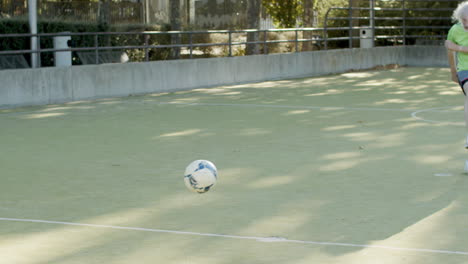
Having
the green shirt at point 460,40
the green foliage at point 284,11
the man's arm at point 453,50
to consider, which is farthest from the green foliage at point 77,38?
the green shirt at point 460,40

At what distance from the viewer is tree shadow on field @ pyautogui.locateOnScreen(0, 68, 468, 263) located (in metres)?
6.25

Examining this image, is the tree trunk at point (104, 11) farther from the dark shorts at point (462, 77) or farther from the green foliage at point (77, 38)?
the dark shorts at point (462, 77)

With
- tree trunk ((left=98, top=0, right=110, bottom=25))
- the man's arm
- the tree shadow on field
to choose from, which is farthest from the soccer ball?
tree trunk ((left=98, top=0, right=110, bottom=25))

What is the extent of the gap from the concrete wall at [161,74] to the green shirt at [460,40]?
10656 millimetres

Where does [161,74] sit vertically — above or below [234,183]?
above

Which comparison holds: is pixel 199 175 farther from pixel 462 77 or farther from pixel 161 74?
pixel 161 74

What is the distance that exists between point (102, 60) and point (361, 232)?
15.4 metres

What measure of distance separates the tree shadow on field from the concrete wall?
3.24 feet

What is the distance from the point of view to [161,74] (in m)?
21.6

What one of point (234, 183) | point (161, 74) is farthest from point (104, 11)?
point (234, 183)

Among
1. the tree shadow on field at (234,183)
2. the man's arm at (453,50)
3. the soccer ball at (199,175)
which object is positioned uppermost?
the man's arm at (453,50)

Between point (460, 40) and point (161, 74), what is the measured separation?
13.2m

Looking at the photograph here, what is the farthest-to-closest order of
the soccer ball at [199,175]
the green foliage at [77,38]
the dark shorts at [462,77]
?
1. the green foliage at [77,38]
2. the dark shorts at [462,77]
3. the soccer ball at [199,175]

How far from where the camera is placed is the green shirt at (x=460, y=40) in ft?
29.8
